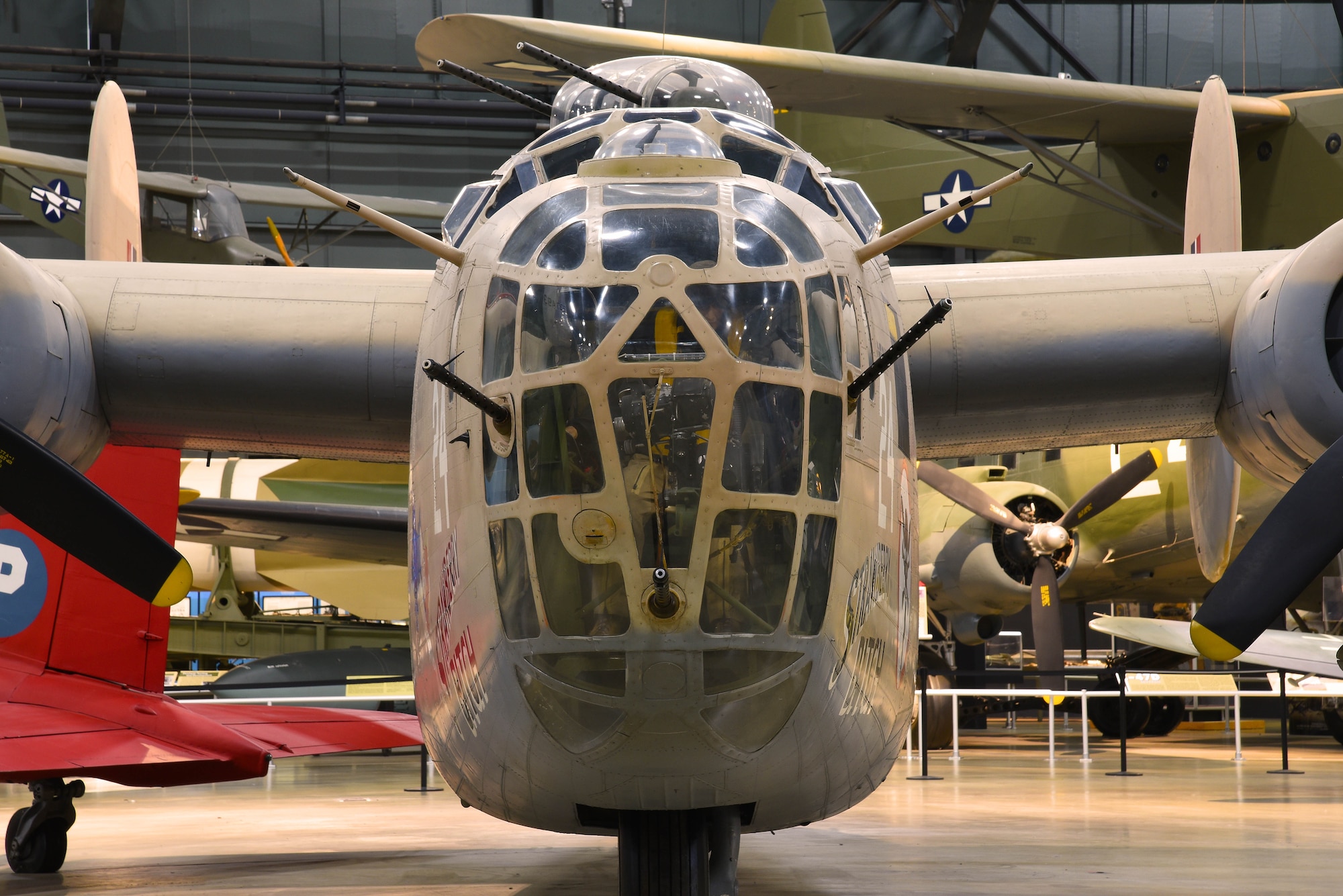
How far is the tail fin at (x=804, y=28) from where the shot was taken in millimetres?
24562

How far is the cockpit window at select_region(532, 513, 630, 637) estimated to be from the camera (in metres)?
3.85

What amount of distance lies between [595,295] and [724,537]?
0.86m

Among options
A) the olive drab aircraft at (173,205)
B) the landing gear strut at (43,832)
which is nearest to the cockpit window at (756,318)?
the landing gear strut at (43,832)

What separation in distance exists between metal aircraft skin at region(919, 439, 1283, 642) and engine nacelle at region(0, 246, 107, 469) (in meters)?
13.6

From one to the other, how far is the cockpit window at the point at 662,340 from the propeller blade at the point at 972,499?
47.1 ft

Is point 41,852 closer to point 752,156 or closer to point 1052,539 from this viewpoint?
point 752,156

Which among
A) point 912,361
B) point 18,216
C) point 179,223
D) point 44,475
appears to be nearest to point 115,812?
point 44,475

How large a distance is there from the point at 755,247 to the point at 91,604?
6.31 meters

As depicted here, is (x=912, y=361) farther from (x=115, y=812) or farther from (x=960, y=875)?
(x=115, y=812)

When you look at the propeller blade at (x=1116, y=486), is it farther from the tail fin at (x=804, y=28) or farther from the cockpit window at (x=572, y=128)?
the cockpit window at (x=572, y=128)

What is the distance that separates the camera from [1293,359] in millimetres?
6355

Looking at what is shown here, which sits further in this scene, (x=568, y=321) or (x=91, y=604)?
(x=91, y=604)

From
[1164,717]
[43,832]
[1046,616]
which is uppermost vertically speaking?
[1046,616]

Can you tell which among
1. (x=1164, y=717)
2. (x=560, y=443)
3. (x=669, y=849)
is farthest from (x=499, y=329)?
(x=1164, y=717)
